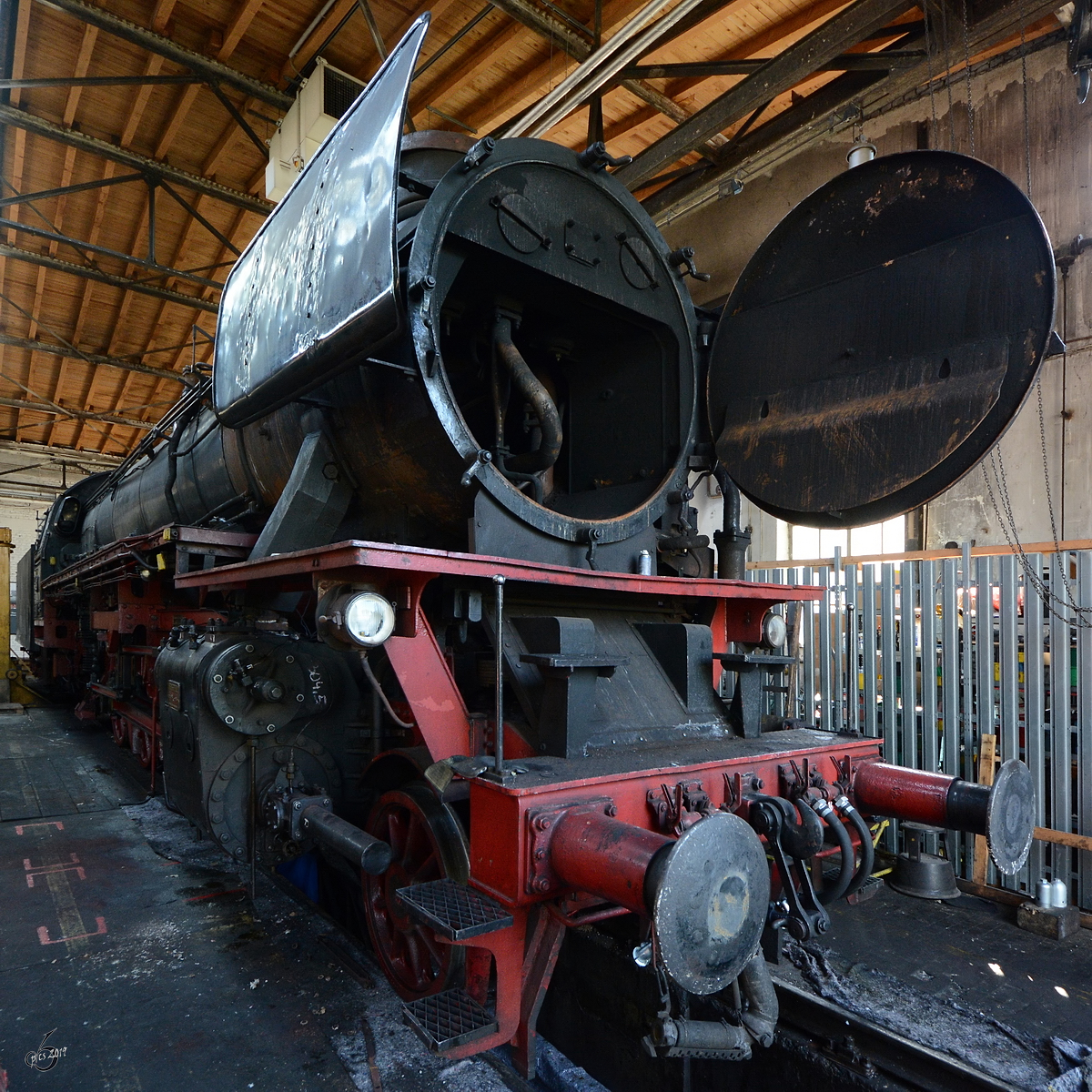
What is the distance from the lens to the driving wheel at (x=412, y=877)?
228cm

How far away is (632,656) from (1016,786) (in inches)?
49.6

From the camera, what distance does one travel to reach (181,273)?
8828mm

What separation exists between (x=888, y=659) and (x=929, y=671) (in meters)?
A: 0.31

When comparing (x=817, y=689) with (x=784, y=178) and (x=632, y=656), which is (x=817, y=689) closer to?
(x=632, y=656)

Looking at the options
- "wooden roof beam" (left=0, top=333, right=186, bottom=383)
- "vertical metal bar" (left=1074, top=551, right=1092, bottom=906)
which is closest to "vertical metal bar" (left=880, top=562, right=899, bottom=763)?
"vertical metal bar" (left=1074, top=551, right=1092, bottom=906)

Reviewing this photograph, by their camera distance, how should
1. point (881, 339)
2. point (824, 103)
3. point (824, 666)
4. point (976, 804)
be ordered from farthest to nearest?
point (824, 103), point (824, 666), point (881, 339), point (976, 804)

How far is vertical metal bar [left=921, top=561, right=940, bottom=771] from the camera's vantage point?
4.61m

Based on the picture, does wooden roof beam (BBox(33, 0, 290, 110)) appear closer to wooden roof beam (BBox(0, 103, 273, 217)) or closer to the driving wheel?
wooden roof beam (BBox(0, 103, 273, 217))

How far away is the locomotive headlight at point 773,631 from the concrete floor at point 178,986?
1823mm

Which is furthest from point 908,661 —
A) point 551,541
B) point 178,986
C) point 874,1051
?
point 178,986

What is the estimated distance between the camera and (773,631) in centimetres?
311

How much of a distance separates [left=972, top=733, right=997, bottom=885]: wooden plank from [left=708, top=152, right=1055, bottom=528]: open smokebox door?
7.94ft

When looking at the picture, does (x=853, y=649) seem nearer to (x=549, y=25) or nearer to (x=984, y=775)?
(x=984, y=775)

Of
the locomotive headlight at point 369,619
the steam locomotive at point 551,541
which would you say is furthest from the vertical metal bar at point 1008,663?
the locomotive headlight at point 369,619
